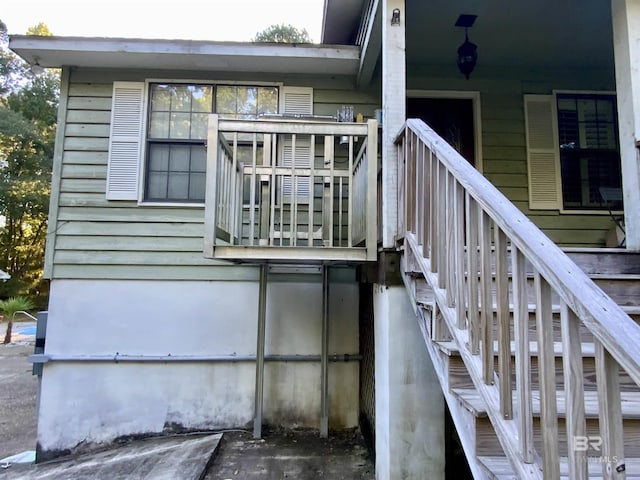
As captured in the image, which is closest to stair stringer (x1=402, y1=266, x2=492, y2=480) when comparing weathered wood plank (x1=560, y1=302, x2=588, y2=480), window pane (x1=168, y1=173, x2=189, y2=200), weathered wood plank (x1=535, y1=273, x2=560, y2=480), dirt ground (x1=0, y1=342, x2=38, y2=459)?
weathered wood plank (x1=535, y1=273, x2=560, y2=480)

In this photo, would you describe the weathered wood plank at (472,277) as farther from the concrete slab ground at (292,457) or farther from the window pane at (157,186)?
the window pane at (157,186)

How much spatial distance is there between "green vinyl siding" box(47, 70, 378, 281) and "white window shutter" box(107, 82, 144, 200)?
84mm

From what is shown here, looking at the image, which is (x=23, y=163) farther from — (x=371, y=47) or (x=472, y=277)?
(x=472, y=277)

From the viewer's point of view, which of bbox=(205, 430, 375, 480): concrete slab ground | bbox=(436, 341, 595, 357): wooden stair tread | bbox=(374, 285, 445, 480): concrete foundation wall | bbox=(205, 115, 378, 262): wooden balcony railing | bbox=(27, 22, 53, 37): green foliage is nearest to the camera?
bbox=(436, 341, 595, 357): wooden stair tread

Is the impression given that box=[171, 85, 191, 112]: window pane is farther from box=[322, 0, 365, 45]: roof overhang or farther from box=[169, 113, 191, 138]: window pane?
box=[322, 0, 365, 45]: roof overhang

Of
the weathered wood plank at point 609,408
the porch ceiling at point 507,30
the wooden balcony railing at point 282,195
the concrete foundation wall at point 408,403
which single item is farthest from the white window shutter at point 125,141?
the weathered wood plank at point 609,408

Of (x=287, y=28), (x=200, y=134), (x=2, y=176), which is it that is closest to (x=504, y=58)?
(x=200, y=134)

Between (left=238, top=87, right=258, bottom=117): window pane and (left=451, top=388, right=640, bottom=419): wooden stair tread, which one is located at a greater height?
(left=238, top=87, right=258, bottom=117): window pane

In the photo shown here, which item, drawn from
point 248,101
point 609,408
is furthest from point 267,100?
point 609,408

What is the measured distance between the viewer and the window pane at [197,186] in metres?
4.11

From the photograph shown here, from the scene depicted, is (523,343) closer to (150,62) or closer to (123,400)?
(123,400)

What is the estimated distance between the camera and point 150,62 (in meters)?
3.94

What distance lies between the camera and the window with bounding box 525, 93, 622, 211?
416 centimetres

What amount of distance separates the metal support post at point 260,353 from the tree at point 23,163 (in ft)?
50.2
